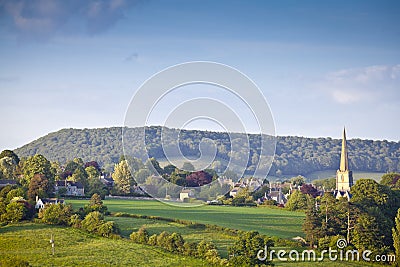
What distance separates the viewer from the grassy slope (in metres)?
24.0

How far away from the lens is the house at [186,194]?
4359 cm

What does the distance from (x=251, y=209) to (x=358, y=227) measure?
13.4 metres

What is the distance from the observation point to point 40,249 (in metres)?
25.8

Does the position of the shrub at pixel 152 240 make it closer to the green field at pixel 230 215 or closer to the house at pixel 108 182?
the green field at pixel 230 215

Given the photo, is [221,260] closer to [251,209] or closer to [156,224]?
[156,224]

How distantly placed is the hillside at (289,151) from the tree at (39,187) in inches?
1936

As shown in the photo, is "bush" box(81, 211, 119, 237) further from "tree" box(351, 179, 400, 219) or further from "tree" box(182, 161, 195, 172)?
"tree" box(182, 161, 195, 172)

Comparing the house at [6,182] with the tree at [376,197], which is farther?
the house at [6,182]

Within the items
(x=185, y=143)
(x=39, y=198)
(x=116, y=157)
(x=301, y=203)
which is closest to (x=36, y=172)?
(x=39, y=198)

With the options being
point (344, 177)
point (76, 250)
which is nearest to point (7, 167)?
point (76, 250)

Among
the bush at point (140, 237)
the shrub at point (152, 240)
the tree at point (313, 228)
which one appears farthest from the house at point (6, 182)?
the tree at point (313, 228)

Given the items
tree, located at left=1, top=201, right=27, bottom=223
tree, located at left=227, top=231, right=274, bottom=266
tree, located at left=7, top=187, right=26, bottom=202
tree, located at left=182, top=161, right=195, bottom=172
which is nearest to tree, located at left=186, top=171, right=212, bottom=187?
tree, located at left=182, top=161, right=195, bottom=172

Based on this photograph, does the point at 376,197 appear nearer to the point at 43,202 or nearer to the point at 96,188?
the point at 43,202

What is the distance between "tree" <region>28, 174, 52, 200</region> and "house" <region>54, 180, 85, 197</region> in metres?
→ 3.46
